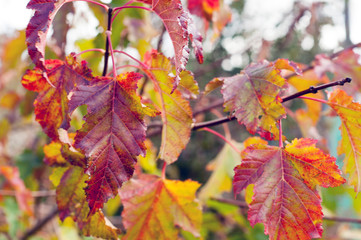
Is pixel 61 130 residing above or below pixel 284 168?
above

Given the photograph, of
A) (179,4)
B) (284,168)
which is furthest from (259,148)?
(179,4)

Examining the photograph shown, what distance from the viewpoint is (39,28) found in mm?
446

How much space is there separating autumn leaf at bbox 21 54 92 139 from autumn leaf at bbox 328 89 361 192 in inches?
17.4

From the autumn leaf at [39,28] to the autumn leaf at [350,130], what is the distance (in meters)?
0.48

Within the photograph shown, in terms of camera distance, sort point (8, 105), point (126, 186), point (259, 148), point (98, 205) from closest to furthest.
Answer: point (98, 205), point (259, 148), point (126, 186), point (8, 105)

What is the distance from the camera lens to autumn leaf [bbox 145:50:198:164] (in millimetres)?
567

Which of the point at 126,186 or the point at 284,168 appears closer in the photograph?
the point at 284,168

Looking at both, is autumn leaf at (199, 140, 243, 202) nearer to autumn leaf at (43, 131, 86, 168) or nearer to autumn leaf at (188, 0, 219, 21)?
autumn leaf at (188, 0, 219, 21)

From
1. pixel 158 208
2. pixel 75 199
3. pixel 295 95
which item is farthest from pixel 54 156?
pixel 295 95

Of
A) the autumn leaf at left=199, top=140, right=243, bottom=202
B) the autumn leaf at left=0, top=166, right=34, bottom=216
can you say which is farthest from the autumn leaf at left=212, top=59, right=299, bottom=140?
the autumn leaf at left=0, top=166, right=34, bottom=216

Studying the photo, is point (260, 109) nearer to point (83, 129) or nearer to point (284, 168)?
point (284, 168)

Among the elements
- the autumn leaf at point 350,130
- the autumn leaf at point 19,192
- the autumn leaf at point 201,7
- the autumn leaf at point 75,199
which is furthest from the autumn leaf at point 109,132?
the autumn leaf at point 19,192

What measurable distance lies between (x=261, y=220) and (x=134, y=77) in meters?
0.30

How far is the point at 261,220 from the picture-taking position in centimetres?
48
